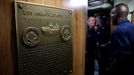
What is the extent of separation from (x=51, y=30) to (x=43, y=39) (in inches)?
4.4

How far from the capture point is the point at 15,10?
1.03m

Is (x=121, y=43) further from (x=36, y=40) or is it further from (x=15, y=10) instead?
(x=15, y=10)

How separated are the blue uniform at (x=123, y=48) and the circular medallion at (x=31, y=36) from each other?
1.28 metres

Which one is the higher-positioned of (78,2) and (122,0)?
(122,0)

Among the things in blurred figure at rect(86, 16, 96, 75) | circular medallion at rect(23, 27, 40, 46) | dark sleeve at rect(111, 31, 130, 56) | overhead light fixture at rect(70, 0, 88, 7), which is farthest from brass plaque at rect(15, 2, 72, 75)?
blurred figure at rect(86, 16, 96, 75)

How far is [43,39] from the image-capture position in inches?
48.0

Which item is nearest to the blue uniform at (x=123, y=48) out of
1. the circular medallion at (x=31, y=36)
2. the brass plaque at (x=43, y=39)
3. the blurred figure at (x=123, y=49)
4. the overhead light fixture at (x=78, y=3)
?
the blurred figure at (x=123, y=49)

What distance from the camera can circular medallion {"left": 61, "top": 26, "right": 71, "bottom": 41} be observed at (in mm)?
1384

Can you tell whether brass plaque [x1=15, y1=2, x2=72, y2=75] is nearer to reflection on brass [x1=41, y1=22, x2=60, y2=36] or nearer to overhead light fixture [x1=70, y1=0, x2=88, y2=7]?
reflection on brass [x1=41, y1=22, x2=60, y2=36]

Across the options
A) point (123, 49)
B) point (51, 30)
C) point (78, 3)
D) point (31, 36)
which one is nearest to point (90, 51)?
point (123, 49)

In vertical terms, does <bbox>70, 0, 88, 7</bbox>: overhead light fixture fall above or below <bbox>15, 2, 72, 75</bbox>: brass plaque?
above

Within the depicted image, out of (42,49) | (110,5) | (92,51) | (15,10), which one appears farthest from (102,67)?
(15,10)

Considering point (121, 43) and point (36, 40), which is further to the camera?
point (121, 43)

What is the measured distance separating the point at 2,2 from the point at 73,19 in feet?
2.41
